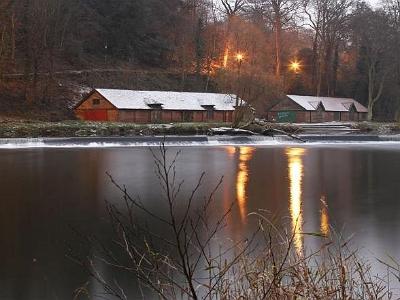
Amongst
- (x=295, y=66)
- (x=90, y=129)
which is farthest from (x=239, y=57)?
(x=90, y=129)

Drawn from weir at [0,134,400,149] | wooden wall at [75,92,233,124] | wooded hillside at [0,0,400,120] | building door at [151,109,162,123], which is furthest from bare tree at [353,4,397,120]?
building door at [151,109,162,123]

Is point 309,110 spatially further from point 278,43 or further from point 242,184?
point 242,184

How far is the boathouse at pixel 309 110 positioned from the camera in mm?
61406

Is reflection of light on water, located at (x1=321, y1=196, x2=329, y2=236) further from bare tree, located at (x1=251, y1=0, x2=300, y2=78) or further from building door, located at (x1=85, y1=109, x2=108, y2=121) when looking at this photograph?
bare tree, located at (x1=251, y1=0, x2=300, y2=78)

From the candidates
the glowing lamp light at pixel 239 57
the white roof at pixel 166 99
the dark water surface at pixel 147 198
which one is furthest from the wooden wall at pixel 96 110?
the glowing lamp light at pixel 239 57

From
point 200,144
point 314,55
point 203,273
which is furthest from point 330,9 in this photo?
point 203,273

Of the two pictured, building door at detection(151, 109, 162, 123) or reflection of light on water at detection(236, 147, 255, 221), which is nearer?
reflection of light on water at detection(236, 147, 255, 221)

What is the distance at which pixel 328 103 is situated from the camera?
64250 millimetres

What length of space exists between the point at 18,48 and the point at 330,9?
39.4 metres

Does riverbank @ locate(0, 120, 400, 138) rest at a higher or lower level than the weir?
higher

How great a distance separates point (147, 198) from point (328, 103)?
172 ft

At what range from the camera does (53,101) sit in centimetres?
5172

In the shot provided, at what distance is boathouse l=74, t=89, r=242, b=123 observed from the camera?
4991cm

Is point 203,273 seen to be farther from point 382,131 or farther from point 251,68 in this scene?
point 251,68
